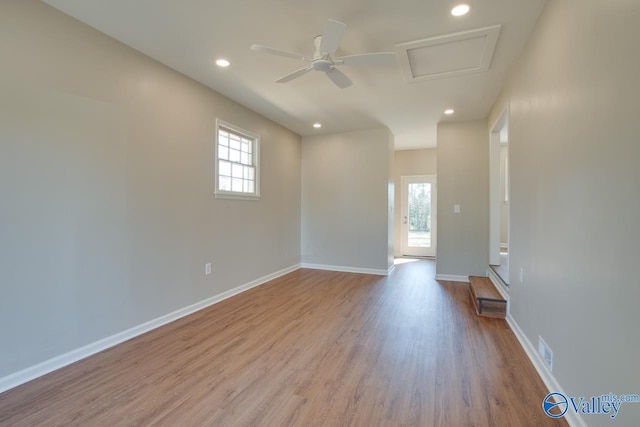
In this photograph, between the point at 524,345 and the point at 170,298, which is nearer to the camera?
the point at 524,345

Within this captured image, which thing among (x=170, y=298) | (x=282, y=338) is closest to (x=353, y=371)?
(x=282, y=338)

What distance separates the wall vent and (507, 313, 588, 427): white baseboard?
0.12 feet

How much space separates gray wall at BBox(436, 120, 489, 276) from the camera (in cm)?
466

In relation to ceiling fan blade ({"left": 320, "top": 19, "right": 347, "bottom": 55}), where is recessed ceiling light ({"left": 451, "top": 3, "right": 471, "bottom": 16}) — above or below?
above

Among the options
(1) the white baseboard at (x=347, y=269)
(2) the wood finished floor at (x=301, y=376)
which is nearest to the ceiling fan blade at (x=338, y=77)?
(2) the wood finished floor at (x=301, y=376)

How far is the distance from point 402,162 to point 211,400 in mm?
6748

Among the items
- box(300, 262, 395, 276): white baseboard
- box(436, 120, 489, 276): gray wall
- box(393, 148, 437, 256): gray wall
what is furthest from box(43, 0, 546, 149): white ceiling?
box(393, 148, 437, 256): gray wall

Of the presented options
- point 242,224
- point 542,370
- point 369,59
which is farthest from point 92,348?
point 542,370

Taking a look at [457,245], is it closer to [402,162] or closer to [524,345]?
[524,345]

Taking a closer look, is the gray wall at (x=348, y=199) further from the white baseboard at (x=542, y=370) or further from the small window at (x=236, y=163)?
the white baseboard at (x=542, y=370)

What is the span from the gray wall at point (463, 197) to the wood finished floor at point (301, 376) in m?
1.61

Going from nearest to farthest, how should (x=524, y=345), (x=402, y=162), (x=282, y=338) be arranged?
1. (x=524, y=345)
2. (x=282, y=338)
3. (x=402, y=162)

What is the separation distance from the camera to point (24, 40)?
78.5 inches

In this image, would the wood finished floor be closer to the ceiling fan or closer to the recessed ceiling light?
the ceiling fan
